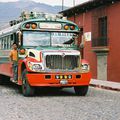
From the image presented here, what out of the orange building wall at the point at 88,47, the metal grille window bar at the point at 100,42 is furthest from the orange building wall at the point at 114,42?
the orange building wall at the point at 88,47

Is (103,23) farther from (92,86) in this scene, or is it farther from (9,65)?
(9,65)

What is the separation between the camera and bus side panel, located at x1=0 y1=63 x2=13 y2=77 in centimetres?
1864

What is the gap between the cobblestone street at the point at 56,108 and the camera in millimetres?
11078

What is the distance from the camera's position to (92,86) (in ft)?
73.0

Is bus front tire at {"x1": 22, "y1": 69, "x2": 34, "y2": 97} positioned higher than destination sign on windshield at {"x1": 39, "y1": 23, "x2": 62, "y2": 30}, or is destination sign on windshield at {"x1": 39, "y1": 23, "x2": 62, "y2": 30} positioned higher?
destination sign on windshield at {"x1": 39, "y1": 23, "x2": 62, "y2": 30}

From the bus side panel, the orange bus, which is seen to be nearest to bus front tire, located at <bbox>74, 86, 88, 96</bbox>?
the orange bus

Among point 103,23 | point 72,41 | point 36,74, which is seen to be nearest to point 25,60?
point 36,74

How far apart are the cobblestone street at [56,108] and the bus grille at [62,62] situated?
1030mm

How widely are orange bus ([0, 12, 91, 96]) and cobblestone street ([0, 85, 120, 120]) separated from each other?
0.68 meters

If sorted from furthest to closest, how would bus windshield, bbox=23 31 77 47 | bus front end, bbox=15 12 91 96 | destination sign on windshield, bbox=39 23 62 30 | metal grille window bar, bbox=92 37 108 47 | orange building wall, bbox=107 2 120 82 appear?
metal grille window bar, bbox=92 37 108 47 < orange building wall, bbox=107 2 120 82 < destination sign on windshield, bbox=39 23 62 30 < bus windshield, bbox=23 31 77 47 < bus front end, bbox=15 12 91 96

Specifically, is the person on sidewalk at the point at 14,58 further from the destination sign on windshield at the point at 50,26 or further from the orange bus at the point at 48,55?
the destination sign on windshield at the point at 50,26

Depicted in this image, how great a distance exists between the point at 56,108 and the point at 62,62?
3.48m

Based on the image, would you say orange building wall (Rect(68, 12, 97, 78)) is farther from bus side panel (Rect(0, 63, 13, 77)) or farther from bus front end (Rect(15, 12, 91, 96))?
bus front end (Rect(15, 12, 91, 96))

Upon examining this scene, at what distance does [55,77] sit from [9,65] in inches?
147
